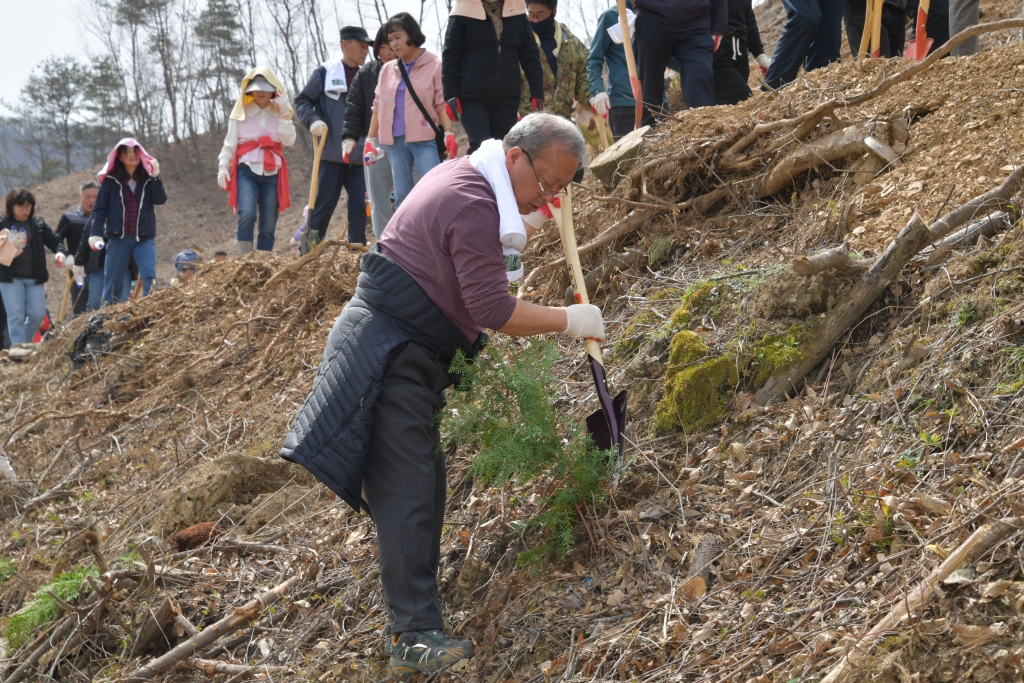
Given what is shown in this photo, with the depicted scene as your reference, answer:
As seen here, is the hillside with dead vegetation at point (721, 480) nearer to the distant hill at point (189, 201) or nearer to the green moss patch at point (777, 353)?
the green moss patch at point (777, 353)

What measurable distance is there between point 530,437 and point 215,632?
185 centimetres

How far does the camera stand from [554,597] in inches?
124

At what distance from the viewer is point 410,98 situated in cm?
650

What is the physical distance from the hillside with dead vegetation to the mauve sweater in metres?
0.36

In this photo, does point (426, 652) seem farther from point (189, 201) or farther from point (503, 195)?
point (189, 201)

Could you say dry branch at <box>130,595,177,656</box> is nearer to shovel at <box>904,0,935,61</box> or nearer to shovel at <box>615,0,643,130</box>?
shovel at <box>615,0,643,130</box>

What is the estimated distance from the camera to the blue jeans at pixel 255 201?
812 centimetres

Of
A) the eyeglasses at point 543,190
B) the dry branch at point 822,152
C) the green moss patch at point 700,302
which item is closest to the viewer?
the eyeglasses at point 543,190

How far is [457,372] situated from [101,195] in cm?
705

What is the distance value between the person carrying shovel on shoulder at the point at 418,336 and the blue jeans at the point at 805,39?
4041 mm

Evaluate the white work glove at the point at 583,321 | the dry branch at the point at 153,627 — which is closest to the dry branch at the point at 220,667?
the dry branch at the point at 153,627

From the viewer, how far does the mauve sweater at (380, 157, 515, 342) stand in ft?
9.43

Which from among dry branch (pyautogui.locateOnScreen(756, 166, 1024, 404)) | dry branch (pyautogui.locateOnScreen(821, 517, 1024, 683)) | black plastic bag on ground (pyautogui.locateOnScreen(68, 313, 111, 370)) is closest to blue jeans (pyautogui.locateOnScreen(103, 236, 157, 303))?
black plastic bag on ground (pyautogui.locateOnScreen(68, 313, 111, 370))

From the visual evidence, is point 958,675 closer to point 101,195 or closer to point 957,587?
point 957,587
